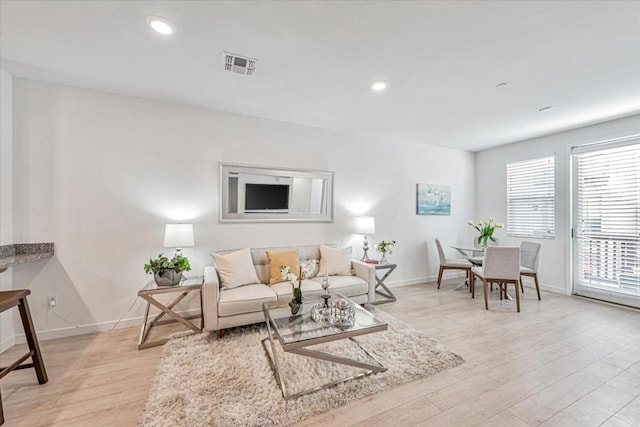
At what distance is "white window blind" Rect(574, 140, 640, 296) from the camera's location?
3.54 m

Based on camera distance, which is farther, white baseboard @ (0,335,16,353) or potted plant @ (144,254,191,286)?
potted plant @ (144,254,191,286)

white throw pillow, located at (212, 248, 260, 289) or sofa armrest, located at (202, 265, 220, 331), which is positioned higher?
white throw pillow, located at (212, 248, 260, 289)

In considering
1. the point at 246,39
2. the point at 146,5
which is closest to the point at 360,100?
the point at 246,39

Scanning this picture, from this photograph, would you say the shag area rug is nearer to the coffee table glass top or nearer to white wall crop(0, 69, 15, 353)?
the coffee table glass top

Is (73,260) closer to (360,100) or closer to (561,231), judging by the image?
(360,100)

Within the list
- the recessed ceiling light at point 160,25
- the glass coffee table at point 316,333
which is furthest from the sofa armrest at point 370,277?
the recessed ceiling light at point 160,25

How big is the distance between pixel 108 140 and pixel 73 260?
1.35m

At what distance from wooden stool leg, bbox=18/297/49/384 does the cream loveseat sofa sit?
1.16 m

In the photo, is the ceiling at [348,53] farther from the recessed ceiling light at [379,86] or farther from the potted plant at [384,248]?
the potted plant at [384,248]

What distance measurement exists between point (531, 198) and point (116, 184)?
20.7 feet

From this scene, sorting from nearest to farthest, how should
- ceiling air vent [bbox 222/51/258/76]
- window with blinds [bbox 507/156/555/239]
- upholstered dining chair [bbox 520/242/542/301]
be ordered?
1. ceiling air vent [bbox 222/51/258/76]
2. upholstered dining chair [bbox 520/242/542/301]
3. window with blinds [bbox 507/156/555/239]

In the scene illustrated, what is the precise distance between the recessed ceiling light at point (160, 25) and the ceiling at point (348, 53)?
44 mm

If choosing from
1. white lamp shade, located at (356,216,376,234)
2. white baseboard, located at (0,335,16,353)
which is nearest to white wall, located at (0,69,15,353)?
white baseboard, located at (0,335,16,353)

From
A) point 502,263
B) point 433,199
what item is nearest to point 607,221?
point 502,263
